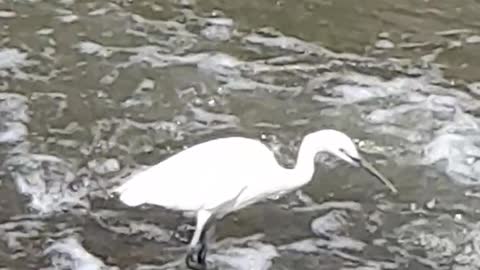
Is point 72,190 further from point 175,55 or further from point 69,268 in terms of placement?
point 175,55

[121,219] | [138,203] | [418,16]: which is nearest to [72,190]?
[121,219]

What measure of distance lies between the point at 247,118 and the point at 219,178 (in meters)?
1.02

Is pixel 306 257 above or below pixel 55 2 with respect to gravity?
below

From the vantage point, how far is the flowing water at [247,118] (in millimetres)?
3895

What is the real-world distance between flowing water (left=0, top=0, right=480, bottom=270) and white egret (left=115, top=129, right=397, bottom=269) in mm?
222

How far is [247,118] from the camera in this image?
4621 millimetres

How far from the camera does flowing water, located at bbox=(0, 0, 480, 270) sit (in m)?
3.89

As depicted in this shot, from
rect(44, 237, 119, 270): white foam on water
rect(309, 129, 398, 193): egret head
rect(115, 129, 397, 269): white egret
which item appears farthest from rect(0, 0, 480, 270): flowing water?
rect(309, 129, 398, 193): egret head

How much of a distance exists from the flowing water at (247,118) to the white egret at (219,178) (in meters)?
0.22

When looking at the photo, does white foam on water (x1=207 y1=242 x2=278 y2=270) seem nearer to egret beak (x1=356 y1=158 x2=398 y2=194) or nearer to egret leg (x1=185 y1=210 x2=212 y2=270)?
egret leg (x1=185 y1=210 x2=212 y2=270)

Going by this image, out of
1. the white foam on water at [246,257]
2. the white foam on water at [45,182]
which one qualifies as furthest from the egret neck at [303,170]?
the white foam on water at [45,182]

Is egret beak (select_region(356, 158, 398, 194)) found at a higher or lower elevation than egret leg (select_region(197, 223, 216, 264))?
higher

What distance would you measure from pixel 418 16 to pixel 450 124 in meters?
0.88

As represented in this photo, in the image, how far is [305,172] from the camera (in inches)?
147
